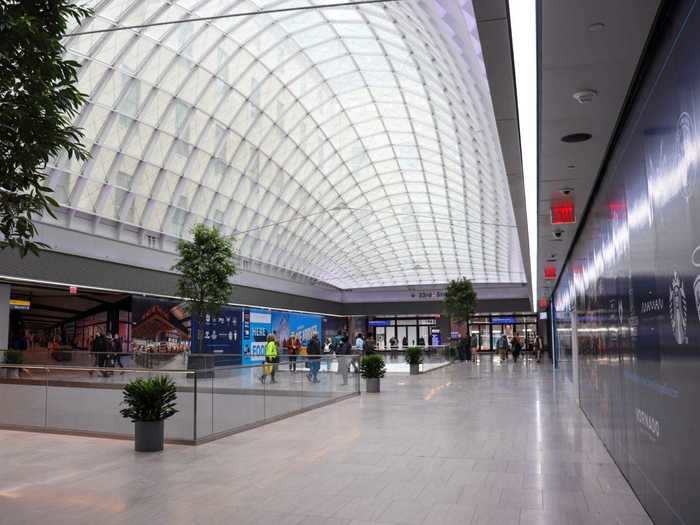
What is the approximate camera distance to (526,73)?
7168mm

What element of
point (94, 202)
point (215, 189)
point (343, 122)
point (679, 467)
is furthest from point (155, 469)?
point (343, 122)

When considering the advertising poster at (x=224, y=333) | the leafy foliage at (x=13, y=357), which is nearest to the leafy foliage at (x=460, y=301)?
the advertising poster at (x=224, y=333)

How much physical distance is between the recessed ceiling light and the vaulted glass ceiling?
7368 millimetres

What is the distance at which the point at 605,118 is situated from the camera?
26.3 feet

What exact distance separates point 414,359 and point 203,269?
1120 centimetres

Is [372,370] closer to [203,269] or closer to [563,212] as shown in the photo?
[563,212]

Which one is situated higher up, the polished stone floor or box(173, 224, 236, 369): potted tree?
box(173, 224, 236, 369): potted tree

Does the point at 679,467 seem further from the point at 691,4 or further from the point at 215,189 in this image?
the point at 215,189

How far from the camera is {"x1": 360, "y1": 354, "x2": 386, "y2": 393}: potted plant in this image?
66.4ft

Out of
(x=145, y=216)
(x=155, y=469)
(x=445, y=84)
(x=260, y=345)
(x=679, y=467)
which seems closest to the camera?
(x=679, y=467)

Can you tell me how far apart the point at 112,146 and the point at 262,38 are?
861 centimetres

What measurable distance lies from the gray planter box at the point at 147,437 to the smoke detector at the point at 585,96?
8061mm

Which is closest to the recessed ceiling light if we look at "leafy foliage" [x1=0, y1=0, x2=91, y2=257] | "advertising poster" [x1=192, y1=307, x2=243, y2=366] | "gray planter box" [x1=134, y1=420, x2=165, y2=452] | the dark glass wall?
the dark glass wall

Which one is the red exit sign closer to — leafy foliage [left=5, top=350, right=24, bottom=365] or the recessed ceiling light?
the recessed ceiling light
